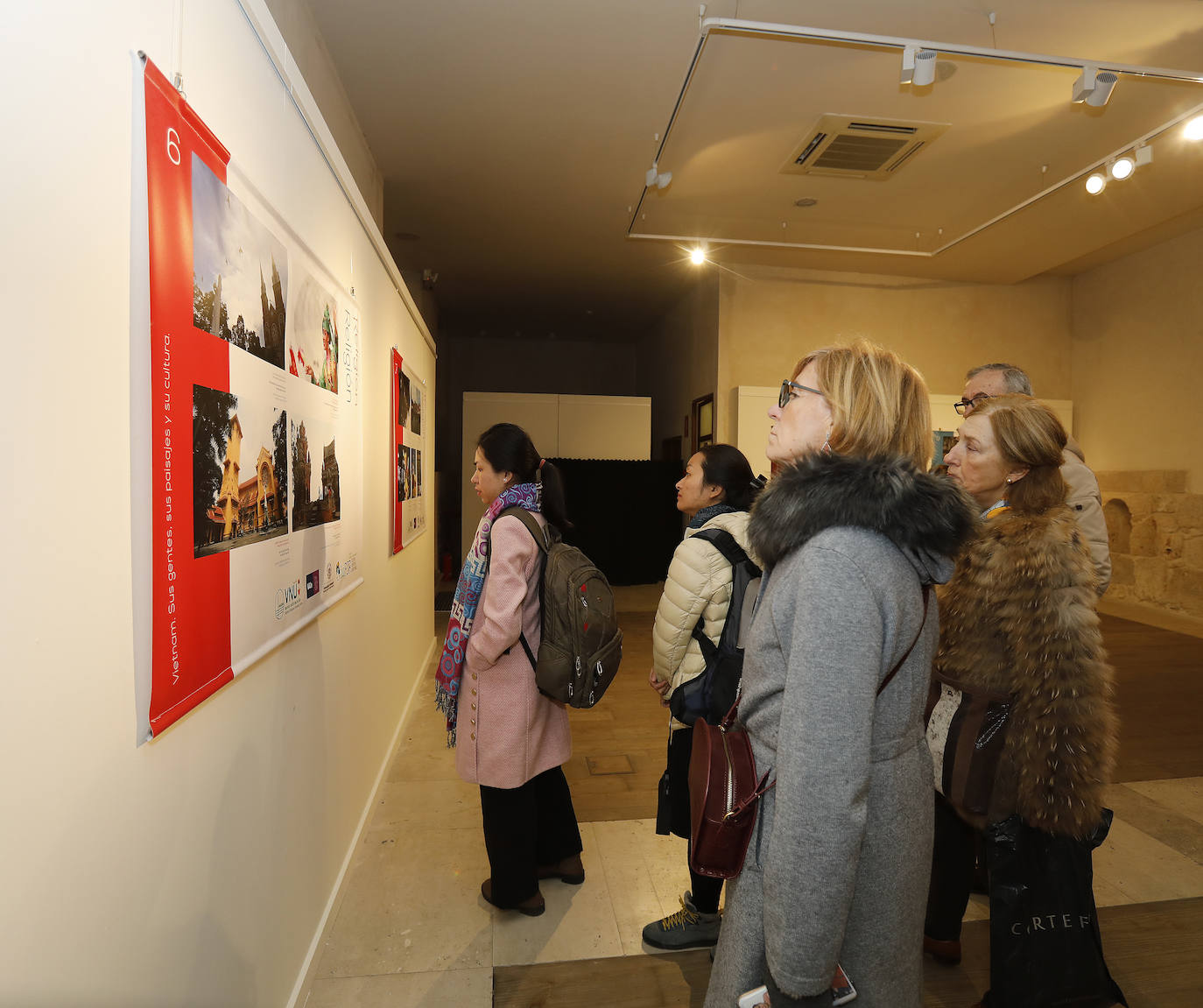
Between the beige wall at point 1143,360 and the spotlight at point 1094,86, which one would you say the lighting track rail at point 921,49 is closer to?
the spotlight at point 1094,86

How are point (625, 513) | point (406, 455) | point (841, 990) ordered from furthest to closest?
point (625, 513) → point (406, 455) → point (841, 990)

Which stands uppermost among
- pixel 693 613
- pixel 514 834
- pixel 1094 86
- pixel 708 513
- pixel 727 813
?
pixel 1094 86

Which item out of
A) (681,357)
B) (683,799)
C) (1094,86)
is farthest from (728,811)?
(681,357)

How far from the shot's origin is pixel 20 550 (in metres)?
0.80

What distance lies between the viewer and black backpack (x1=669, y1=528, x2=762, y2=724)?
6.44ft

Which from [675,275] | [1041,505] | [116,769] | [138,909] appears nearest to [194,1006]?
[138,909]

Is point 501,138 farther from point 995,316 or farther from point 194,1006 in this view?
point 995,316

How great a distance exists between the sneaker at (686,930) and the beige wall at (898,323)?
238 inches

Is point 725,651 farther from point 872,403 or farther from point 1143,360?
point 1143,360

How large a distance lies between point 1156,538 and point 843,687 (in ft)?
27.3

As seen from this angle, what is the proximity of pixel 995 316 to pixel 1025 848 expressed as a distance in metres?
8.15

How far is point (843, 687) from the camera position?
3.09 ft

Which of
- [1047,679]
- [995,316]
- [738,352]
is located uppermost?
[995,316]

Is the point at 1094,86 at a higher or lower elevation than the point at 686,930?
higher
